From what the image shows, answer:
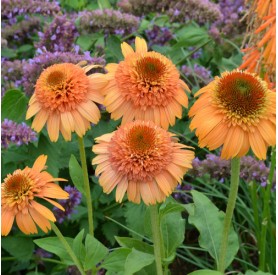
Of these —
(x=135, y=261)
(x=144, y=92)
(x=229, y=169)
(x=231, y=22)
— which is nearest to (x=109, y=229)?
(x=229, y=169)

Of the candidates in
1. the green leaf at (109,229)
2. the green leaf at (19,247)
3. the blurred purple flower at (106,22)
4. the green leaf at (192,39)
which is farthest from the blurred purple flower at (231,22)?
the green leaf at (19,247)

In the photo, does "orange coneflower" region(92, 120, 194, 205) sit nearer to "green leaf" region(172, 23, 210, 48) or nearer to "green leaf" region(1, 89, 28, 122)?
"green leaf" region(1, 89, 28, 122)

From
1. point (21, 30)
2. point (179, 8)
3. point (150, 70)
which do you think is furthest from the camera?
point (21, 30)

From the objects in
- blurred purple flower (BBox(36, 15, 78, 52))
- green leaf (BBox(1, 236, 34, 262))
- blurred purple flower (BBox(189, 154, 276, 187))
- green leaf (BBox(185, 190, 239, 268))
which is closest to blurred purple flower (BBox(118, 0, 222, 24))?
blurred purple flower (BBox(36, 15, 78, 52))

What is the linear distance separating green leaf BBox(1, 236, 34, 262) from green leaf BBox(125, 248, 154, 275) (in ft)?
2.56

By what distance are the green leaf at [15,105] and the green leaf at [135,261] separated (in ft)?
2.39

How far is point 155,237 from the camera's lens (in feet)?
3.43

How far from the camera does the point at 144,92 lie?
1.05 meters

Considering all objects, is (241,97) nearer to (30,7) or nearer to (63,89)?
(63,89)

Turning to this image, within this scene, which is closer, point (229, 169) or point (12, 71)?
point (229, 169)

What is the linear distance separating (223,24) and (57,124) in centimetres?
165

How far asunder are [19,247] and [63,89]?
2.84 ft

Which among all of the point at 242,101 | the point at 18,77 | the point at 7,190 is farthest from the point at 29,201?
the point at 18,77

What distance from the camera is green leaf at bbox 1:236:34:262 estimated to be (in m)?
1.79
